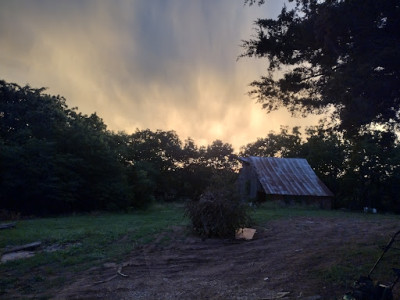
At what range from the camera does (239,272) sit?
880 cm

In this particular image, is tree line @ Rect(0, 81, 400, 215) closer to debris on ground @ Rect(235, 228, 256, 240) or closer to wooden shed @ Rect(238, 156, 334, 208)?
debris on ground @ Rect(235, 228, 256, 240)

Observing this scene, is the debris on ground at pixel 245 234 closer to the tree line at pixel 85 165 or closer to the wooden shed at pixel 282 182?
the tree line at pixel 85 165

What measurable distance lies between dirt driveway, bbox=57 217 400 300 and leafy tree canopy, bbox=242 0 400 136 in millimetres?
3548

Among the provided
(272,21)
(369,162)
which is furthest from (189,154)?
(272,21)

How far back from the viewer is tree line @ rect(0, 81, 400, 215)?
24391 mm

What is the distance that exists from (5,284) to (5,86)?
82.9 feet

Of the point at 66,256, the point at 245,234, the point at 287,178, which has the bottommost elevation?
the point at 66,256

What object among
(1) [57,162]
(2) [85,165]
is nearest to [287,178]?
(2) [85,165]

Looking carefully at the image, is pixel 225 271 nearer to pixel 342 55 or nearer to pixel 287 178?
pixel 342 55

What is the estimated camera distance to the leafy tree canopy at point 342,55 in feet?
27.5

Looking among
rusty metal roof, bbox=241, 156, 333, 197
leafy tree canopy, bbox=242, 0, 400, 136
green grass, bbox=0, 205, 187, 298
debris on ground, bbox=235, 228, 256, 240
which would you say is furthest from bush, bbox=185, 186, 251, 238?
rusty metal roof, bbox=241, 156, 333, 197

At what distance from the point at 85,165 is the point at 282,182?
17826mm

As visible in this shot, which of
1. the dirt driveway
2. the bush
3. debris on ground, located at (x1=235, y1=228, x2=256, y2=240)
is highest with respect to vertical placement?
the bush

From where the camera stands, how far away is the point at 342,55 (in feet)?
30.1
